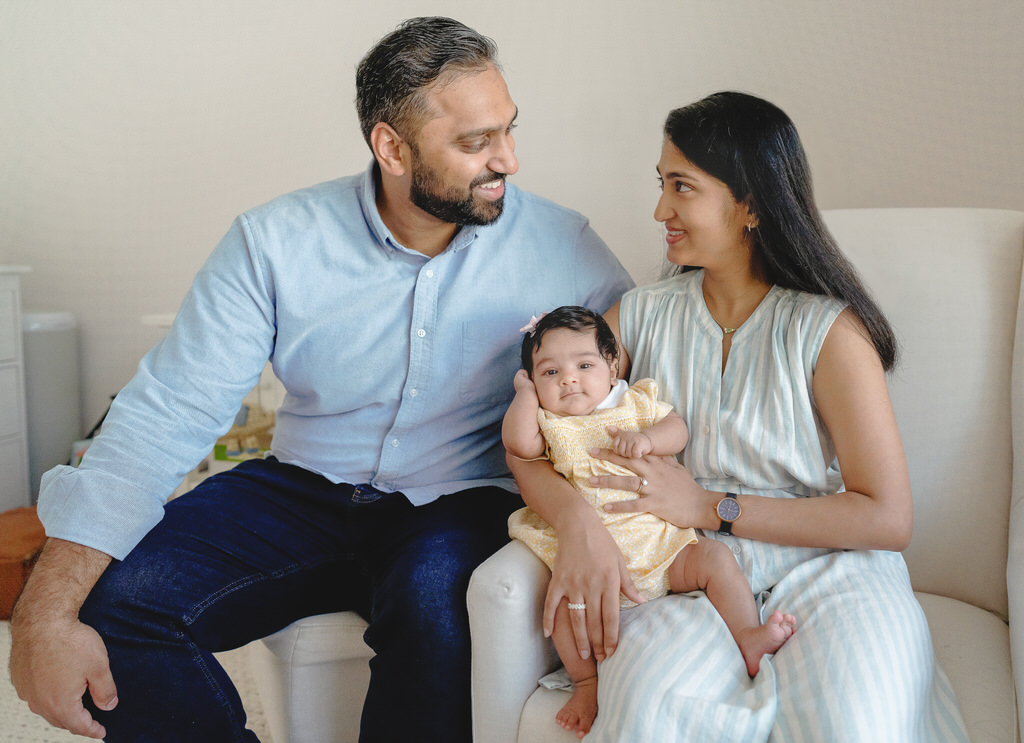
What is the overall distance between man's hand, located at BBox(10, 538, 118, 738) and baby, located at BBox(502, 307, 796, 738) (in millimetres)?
658

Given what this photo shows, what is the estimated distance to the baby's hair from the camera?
1.41 meters

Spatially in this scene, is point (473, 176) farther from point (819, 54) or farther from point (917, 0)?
point (917, 0)

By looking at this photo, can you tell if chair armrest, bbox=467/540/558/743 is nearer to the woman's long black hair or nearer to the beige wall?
the woman's long black hair

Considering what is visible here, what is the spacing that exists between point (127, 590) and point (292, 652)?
29 cm

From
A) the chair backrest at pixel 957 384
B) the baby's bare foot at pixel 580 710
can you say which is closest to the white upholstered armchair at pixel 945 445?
the chair backrest at pixel 957 384

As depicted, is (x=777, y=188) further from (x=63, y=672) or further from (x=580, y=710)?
(x=63, y=672)

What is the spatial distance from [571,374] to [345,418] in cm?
50

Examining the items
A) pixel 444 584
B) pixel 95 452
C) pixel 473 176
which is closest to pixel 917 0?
pixel 473 176

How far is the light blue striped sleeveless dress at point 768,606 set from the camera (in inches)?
38.8

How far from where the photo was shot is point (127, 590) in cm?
129

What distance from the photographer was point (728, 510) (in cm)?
128

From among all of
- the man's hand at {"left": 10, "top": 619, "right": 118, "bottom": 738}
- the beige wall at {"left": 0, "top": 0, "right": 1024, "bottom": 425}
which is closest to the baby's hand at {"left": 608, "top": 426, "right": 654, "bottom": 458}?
the man's hand at {"left": 10, "top": 619, "right": 118, "bottom": 738}

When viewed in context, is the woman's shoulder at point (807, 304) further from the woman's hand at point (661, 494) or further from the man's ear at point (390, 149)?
the man's ear at point (390, 149)

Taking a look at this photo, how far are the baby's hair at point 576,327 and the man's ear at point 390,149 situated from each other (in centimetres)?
43
